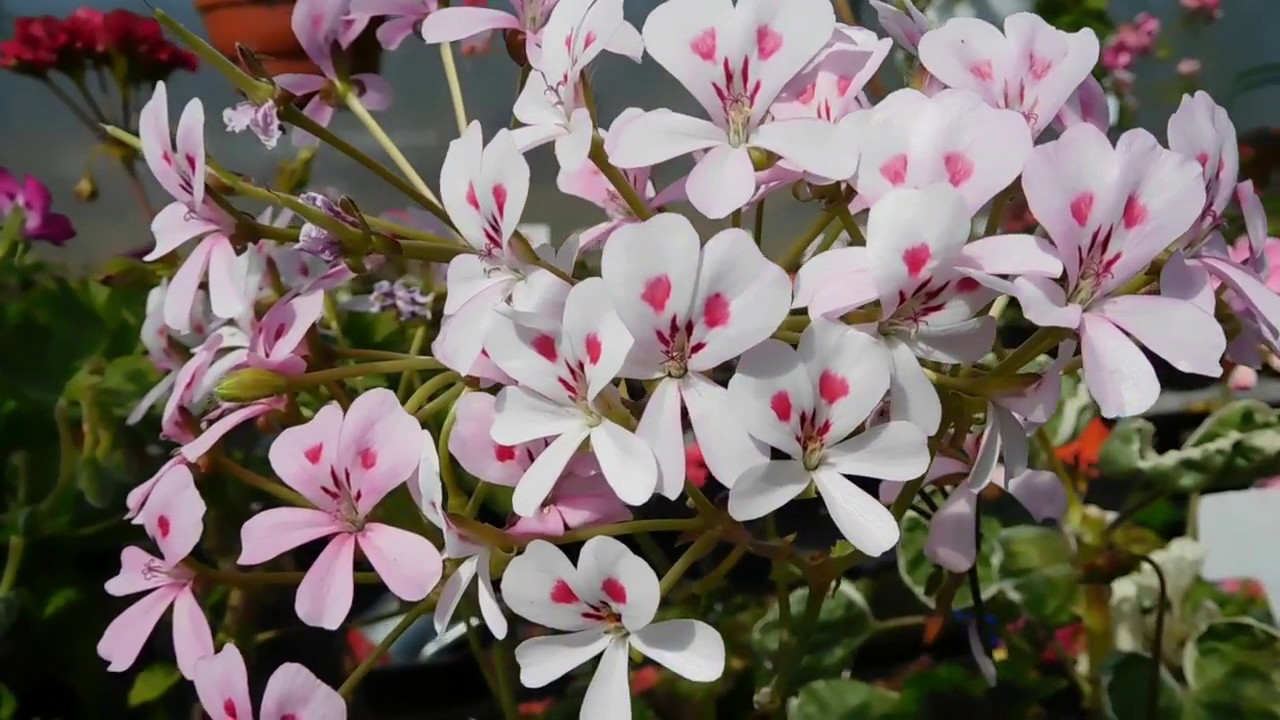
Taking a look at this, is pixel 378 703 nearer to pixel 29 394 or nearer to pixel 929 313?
pixel 29 394

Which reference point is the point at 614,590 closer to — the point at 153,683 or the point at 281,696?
the point at 281,696

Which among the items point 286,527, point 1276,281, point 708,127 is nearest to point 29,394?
point 286,527

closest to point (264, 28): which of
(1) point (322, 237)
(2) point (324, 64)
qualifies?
(2) point (324, 64)

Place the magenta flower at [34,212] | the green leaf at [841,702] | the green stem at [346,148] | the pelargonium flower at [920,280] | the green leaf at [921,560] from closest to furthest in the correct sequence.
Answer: the pelargonium flower at [920,280] → the green stem at [346,148] → the green leaf at [841,702] → the green leaf at [921,560] → the magenta flower at [34,212]

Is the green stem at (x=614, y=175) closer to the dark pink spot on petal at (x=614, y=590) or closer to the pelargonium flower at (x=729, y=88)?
the pelargonium flower at (x=729, y=88)

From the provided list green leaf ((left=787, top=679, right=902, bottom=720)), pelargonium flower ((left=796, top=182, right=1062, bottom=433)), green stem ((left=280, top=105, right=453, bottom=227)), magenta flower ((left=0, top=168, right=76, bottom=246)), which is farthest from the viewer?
magenta flower ((left=0, top=168, right=76, bottom=246))

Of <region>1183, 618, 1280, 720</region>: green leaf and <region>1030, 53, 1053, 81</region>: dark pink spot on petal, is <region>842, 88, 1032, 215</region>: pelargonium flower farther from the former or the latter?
<region>1183, 618, 1280, 720</region>: green leaf

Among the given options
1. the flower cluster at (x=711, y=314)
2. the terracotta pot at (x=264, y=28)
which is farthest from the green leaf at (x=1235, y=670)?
the terracotta pot at (x=264, y=28)

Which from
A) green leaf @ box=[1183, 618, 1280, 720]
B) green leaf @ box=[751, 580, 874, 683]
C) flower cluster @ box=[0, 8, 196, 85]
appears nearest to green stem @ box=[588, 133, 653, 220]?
green leaf @ box=[751, 580, 874, 683]
